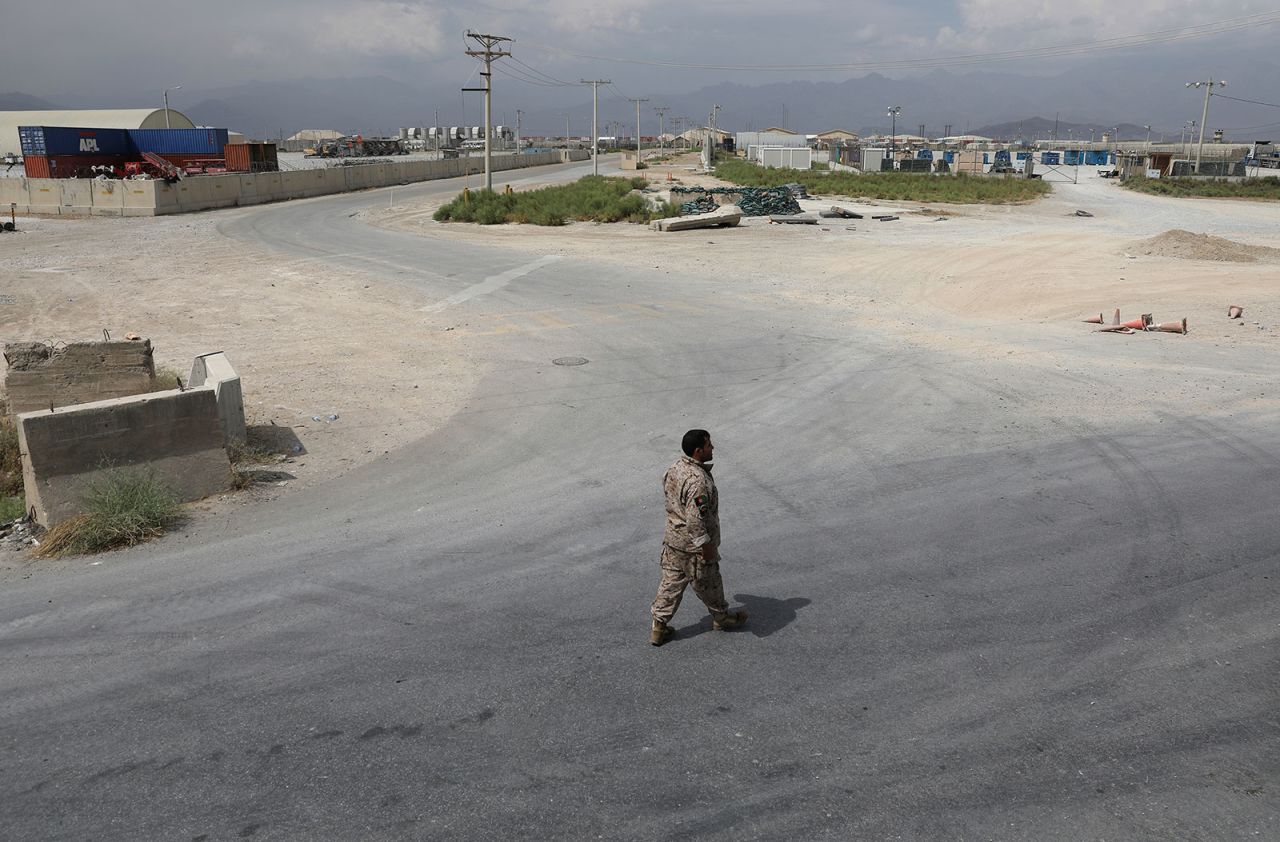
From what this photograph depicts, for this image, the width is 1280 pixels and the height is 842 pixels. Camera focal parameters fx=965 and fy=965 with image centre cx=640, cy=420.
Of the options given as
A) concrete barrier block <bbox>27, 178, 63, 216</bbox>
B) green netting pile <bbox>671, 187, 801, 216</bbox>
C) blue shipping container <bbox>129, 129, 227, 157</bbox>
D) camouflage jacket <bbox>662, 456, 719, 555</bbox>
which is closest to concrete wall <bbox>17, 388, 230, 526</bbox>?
camouflage jacket <bbox>662, 456, 719, 555</bbox>

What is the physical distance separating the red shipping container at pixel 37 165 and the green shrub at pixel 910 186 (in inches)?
1562

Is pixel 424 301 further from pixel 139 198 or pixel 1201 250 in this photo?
pixel 139 198

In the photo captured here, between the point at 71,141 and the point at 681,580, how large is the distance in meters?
62.4

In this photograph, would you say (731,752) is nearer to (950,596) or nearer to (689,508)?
(689,508)

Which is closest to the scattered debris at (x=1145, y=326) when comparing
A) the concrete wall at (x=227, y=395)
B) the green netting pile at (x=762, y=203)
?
the concrete wall at (x=227, y=395)

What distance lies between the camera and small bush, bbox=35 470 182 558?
8.52m

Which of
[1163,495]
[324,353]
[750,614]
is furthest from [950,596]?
[324,353]

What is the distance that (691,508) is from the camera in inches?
249

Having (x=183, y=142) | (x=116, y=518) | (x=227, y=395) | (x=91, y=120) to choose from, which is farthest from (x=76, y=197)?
(x=91, y=120)

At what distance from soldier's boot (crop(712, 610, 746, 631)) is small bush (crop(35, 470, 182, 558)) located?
540 centimetres

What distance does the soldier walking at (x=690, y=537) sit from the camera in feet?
20.8

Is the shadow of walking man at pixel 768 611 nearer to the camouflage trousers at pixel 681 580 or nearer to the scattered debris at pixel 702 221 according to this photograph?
the camouflage trousers at pixel 681 580

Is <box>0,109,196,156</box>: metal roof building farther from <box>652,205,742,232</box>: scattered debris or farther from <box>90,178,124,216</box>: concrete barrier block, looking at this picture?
<box>652,205,742,232</box>: scattered debris

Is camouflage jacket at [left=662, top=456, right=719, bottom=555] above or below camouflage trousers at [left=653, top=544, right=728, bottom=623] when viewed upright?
above
